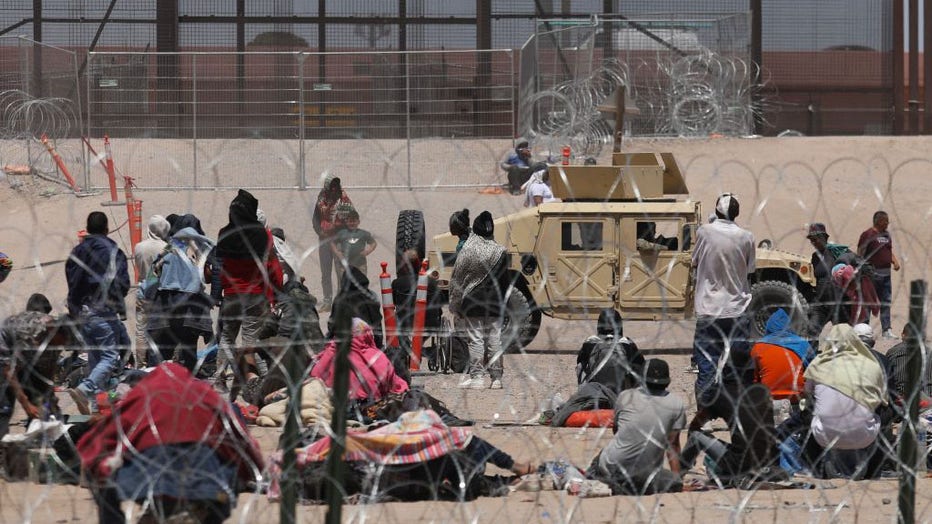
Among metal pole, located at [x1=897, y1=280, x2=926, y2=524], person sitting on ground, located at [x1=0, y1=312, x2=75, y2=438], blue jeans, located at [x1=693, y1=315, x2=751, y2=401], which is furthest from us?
blue jeans, located at [x1=693, y1=315, x2=751, y2=401]

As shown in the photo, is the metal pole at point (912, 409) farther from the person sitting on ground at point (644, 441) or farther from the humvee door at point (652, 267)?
the humvee door at point (652, 267)

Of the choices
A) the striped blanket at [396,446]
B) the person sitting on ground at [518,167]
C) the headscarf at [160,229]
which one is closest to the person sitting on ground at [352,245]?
the headscarf at [160,229]

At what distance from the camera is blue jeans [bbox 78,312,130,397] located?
8.25 meters

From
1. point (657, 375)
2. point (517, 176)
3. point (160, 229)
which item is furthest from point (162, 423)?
point (517, 176)

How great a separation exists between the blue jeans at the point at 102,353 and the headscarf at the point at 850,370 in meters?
3.82

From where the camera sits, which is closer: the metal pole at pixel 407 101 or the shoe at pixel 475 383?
the shoe at pixel 475 383

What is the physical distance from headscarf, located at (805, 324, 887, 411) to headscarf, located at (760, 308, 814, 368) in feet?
3.65

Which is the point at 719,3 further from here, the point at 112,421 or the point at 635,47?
the point at 112,421

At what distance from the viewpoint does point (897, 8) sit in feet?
91.9

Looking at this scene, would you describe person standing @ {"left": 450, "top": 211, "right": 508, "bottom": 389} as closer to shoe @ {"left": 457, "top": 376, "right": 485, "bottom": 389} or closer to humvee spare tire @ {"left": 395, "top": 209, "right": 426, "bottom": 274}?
shoe @ {"left": 457, "top": 376, "right": 485, "bottom": 389}

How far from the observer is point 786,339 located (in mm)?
8984

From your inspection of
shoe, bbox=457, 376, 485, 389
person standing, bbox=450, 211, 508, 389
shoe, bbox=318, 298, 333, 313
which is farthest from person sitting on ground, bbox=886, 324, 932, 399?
shoe, bbox=318, 298, 333, 313

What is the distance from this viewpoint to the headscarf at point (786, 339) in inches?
345

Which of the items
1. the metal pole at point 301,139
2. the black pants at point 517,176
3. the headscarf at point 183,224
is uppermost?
the metal pole at point 301,139
